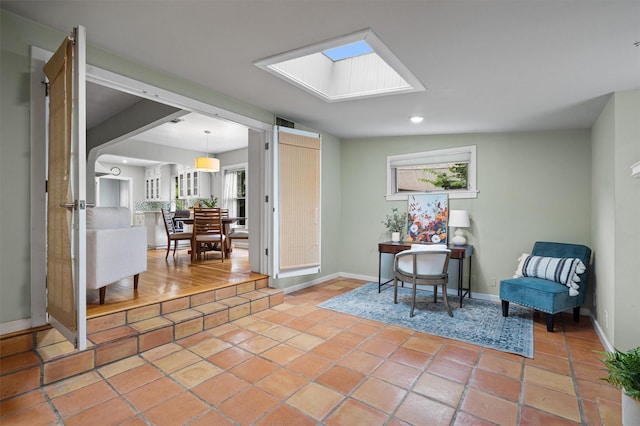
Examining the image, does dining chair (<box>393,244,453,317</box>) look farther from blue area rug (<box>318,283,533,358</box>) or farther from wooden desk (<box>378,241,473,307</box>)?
wooden desk (<box>378,241,473,307</box>)

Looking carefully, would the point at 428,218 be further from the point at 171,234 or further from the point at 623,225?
the point at 171,234

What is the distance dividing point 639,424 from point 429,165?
12.0 ft

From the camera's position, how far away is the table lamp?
418 centimetres

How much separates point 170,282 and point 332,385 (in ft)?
8.30

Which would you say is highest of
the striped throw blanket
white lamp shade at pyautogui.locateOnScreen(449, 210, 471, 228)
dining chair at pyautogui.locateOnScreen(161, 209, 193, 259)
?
white lamp shade at pyautogui.locateOnScreen(449, 210, 471, 228)

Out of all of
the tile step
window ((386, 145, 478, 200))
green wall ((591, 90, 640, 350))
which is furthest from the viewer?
window ((386, 145, 478, 200))

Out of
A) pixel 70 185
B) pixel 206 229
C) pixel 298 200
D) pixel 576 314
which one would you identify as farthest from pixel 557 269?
pixel 206 229

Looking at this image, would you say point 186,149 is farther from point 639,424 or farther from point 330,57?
point 639,424

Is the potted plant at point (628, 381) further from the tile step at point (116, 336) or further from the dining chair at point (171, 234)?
the dining chair at point (171, 234)

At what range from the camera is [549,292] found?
119 inches

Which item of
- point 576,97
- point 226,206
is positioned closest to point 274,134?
point 576,97

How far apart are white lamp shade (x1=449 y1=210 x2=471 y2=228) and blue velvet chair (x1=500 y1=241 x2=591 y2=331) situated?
933 millimetres

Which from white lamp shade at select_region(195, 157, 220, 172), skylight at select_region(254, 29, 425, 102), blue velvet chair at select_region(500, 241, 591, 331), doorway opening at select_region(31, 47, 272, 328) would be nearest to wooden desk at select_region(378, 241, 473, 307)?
blue velvet chair at select_region(500, 241, 591, 331)

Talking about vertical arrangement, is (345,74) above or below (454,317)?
above
